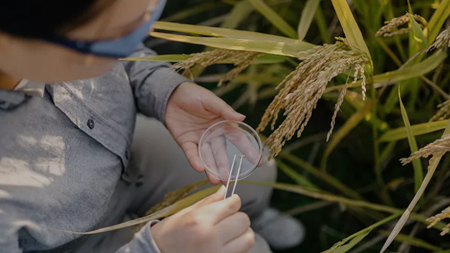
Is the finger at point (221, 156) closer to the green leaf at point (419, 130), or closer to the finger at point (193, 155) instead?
the finger at point (193, 155)

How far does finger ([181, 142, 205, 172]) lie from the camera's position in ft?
3.68

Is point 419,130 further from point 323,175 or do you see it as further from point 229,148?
point 323,175

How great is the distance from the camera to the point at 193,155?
1.14 m

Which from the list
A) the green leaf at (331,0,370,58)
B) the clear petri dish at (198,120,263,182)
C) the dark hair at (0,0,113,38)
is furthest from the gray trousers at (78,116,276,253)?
the dark hair at (0,0,113,38)

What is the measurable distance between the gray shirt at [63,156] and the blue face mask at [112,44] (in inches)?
10.0

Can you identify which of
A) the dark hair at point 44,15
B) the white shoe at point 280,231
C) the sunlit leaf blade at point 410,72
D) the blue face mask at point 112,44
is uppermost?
the dark hair at point 44,15

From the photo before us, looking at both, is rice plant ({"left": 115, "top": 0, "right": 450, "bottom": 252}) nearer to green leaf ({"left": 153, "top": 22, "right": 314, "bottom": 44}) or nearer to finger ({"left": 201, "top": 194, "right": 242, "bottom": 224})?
green leaf ({"left": 153, "top": 22, "right": 314, "bottom": 44})

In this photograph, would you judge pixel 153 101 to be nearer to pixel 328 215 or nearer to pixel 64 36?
pixel 64 36

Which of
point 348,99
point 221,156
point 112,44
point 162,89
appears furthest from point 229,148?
point 112,44

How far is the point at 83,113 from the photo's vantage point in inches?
41.6

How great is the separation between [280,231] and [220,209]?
749 millimetres

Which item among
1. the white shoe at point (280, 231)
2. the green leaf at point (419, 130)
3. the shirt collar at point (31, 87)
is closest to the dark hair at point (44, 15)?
the shirt collar at point (31, 87)

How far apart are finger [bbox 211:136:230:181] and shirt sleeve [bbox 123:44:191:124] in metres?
0.15

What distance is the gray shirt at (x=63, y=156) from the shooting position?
0.94 meters
